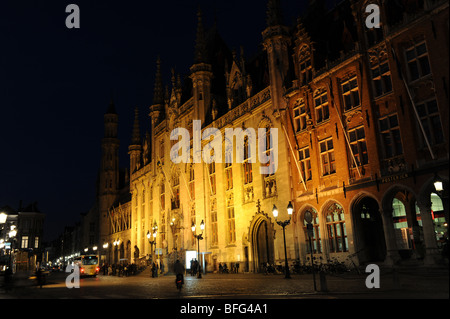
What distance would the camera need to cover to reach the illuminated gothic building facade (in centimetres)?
2133

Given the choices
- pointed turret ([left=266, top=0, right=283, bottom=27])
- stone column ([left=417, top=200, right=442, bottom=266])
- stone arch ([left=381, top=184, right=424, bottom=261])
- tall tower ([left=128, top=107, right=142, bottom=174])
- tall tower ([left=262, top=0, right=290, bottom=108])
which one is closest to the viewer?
stone column ([left=417, top=200, right=442, bottom=266])

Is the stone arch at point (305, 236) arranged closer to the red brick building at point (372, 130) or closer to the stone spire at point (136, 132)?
the red brick building at point (372, 130)

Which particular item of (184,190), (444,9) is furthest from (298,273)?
(184,190)

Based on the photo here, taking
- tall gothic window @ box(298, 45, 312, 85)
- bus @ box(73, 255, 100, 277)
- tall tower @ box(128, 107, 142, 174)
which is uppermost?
tall tower @ box(128, 107, 142, 174)

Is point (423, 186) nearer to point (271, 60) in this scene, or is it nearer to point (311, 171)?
point (311, 171)

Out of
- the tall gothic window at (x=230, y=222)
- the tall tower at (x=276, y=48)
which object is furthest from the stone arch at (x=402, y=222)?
the tall gothic window at (x=230, y=222)

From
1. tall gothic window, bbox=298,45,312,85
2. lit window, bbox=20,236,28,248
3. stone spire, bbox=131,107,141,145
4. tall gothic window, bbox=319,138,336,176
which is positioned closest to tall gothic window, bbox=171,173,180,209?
stone spire, bbox=131,107,141,145

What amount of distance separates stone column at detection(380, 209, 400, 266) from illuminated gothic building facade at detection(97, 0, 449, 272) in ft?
0.20

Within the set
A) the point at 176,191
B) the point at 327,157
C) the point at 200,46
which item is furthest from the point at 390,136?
the point at 176,191

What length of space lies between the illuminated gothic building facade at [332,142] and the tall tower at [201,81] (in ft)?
0.43

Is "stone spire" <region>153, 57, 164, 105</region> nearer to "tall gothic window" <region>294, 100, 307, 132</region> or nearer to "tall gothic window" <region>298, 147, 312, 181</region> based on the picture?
"tall gothic window" <region>294, 100, 307, 132</region>

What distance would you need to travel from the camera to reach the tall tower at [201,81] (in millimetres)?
43688
